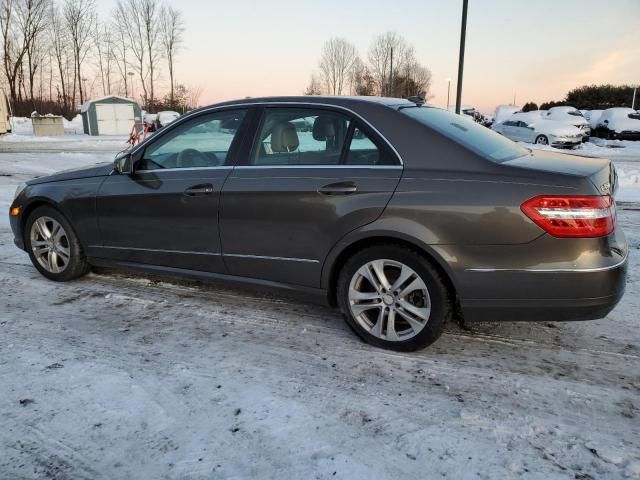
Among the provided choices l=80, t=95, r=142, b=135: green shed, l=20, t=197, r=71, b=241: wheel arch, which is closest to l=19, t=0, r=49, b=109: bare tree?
l=80, t=95, r=142, b=135: green shed

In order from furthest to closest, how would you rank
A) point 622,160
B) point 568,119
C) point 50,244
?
point 568,119 < point 622,160 < point 50,244

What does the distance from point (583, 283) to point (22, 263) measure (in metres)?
5.04

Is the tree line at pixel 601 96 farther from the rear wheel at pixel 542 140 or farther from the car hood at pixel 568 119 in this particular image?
the rear wheel at pixel 542 140

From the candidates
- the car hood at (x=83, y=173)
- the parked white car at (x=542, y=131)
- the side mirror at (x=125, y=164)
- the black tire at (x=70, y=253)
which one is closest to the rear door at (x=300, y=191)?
the side mirror at (x=125, y=164)

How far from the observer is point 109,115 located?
35.1 meters

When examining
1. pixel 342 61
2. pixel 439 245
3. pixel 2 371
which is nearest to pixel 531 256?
pixel 439 245

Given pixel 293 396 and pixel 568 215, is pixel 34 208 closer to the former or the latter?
pixel 293 396

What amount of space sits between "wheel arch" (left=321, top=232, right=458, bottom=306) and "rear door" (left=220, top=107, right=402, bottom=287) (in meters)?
0.06

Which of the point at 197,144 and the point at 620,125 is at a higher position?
the point at 620,125

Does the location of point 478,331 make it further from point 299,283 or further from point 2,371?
point 2,371

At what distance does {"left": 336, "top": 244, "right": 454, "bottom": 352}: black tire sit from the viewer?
3117mm

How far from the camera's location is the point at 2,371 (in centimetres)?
304

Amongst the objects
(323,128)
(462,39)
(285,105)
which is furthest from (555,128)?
(323,128)

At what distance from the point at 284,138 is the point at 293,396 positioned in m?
Answer: 1.75
